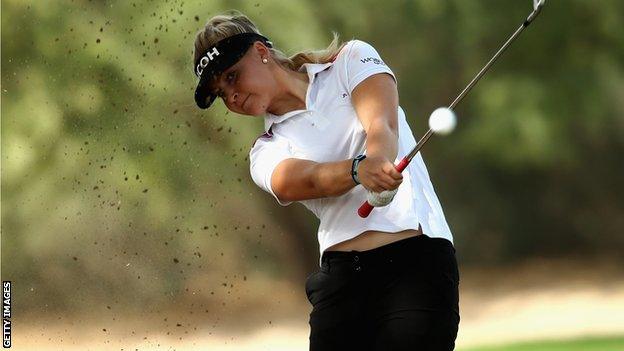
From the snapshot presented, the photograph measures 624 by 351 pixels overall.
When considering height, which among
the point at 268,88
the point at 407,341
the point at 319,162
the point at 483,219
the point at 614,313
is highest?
the point at 483,219

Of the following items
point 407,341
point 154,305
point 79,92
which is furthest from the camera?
point 154,305

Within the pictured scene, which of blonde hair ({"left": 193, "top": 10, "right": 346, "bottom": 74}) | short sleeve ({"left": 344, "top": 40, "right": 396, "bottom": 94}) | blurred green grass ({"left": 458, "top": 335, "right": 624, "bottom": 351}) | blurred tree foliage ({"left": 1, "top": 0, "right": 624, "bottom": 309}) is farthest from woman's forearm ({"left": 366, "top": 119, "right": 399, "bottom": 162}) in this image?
blurred tree foliage ({"left": 1, "top": 0, "right": 624, "bottom": 309})

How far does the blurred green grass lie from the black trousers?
535 cm

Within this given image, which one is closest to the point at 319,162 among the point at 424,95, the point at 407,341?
the point at 407,341

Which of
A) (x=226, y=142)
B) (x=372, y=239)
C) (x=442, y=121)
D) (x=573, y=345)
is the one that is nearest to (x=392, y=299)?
(x=372, y=239)

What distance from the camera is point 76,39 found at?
847 cm

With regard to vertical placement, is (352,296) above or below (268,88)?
below

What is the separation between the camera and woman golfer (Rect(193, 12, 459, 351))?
226cm

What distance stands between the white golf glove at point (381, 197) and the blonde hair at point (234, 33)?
15.1 inches

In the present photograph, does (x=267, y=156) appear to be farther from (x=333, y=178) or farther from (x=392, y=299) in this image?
(x=392, y=299)

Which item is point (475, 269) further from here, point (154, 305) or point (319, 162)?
point (319, 162)

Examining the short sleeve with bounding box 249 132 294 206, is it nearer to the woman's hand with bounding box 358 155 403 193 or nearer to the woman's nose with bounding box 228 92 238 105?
the woman's nose with bounding box 228 92 238 105

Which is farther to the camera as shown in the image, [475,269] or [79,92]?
[475,269]

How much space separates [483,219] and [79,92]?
13.5 ft
